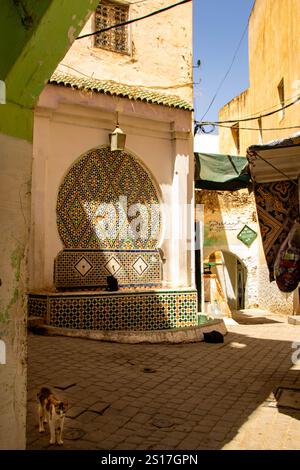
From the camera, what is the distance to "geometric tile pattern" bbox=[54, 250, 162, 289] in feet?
26.7

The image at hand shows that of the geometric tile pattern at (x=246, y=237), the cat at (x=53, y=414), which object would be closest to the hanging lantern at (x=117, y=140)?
the cat at (x=53, y=414)

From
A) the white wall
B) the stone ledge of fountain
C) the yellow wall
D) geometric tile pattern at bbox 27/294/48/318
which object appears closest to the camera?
the stone ledge of fountain

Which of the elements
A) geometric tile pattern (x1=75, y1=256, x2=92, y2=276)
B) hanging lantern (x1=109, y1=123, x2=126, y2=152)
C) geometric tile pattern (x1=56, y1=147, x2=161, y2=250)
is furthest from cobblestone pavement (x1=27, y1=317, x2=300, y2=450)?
hanging lantern (x1=109, y1=123, x2=126, y2=152)

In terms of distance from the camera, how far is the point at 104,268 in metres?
8.51

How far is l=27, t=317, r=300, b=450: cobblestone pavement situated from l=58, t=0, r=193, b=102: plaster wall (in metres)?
5.77

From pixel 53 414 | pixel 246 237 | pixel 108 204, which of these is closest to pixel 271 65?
pixel 246 237

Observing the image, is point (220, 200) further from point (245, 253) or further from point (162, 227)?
point (162, 227)

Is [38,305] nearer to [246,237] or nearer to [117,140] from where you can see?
[117,140]

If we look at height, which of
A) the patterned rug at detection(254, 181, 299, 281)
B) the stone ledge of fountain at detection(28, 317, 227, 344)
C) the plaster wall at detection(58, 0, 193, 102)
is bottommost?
the stone ledge of fountain at detection(28, 317, 227, 344)

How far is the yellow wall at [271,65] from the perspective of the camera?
12.0 m

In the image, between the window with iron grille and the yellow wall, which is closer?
the window with iron grille

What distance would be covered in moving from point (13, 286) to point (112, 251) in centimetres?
609

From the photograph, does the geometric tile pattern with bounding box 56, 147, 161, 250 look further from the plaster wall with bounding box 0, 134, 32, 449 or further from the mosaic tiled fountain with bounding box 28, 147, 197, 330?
the plaster wall with bounding box 0, 134, 32, 449
